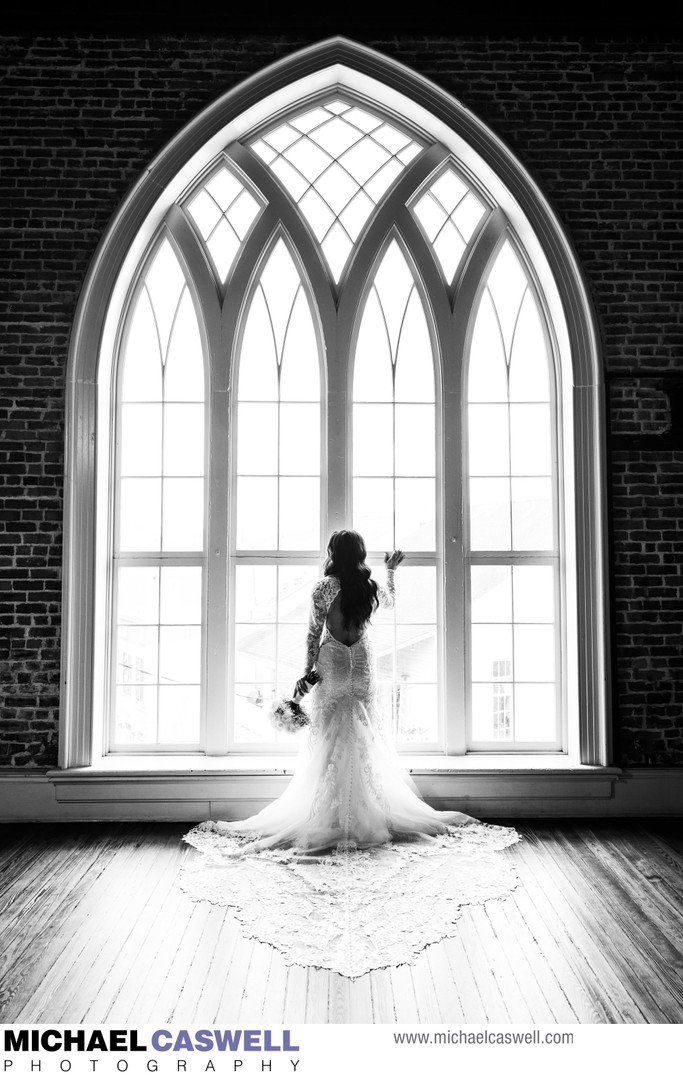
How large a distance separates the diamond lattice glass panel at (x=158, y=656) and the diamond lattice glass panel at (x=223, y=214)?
6.52 feet

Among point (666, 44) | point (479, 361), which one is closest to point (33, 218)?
point (479, 361)

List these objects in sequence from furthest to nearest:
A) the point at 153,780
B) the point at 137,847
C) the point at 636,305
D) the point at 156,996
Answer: the point at 636,305 → the point at 153,780 → the point at 137,847 → the point at 156,996

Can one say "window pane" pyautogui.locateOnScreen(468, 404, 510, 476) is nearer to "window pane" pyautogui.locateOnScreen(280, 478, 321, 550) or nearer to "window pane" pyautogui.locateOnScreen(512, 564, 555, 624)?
"window pane" pyautogui.locateOnScreen(512, 564, 555, 624)

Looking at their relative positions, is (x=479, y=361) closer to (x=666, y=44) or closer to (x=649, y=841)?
(x=666, y=44)

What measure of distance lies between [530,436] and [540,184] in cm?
152

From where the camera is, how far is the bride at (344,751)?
355cm

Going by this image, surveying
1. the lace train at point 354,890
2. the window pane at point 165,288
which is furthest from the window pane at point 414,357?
the lace train at point 354,890

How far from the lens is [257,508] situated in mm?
4500

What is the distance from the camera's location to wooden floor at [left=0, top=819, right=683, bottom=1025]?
2.23 metres

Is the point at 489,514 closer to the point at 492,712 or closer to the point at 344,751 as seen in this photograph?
→ the point at 492,712

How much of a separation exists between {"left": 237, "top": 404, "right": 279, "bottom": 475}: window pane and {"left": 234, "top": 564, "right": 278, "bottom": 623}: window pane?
2.04 feet

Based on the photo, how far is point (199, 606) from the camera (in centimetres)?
446

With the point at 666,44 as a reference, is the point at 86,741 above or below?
below

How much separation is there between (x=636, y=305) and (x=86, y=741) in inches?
165
